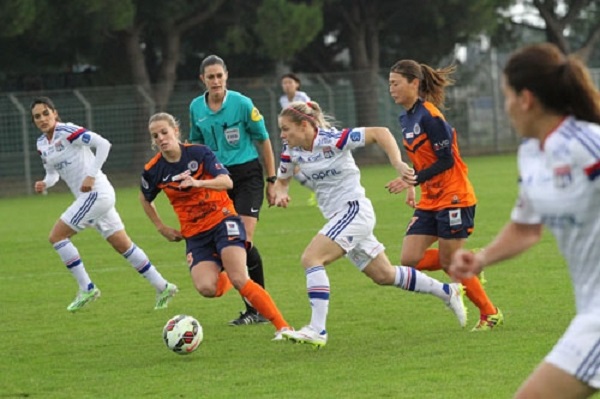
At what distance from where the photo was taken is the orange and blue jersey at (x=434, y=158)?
845 centimetres

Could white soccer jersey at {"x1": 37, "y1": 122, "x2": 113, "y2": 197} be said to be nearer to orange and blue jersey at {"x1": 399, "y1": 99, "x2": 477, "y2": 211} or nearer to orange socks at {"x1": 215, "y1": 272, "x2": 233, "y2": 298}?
orange socks at {"x1": 215, "y1": 272, "x2": 233, "y2": 298}

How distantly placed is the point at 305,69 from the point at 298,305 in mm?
27212

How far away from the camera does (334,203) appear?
8258 mm

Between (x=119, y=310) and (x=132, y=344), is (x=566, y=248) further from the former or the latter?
(x=119, y=310)

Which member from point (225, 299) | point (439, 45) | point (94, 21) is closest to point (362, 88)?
point (439, 45)

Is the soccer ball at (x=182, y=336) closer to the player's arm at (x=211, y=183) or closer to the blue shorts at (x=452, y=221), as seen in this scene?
the player's arm at (x=211, y=183)

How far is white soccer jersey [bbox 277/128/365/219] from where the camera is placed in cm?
814

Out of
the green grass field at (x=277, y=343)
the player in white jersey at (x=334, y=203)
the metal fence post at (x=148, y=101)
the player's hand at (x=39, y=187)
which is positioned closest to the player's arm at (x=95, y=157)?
the player's hand at (x=39, y=187)

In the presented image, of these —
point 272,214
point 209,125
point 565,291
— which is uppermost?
point 209,125

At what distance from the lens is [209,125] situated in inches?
388

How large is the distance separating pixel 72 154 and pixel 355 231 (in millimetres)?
3866

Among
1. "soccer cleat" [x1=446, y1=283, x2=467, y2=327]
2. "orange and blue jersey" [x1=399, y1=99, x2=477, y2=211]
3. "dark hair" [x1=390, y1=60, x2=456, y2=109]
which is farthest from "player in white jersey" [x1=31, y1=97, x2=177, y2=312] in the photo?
"dark hair" [x1=390, y1=60, x2=456, y2=109]

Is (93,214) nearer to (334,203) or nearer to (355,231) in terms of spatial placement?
(334,203)

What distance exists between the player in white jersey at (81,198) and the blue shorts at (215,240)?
188cm
